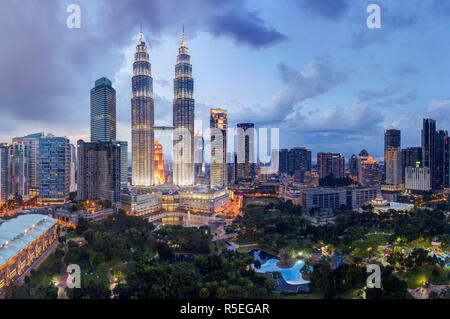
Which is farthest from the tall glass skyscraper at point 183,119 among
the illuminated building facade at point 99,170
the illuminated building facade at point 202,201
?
the illuminated building facade at point 99,170

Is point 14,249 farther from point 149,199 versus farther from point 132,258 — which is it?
point 149,199

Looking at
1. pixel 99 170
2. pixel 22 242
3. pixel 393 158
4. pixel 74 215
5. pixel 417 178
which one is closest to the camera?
pixel 22 242

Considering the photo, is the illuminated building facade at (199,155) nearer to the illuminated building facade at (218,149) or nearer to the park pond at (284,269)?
Answer: the illuminated building facade at (218,149)

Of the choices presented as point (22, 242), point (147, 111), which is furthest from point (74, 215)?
point (147, 111)

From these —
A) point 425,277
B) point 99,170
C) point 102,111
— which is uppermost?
point 102,111

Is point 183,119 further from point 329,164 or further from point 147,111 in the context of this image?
point 329,164
